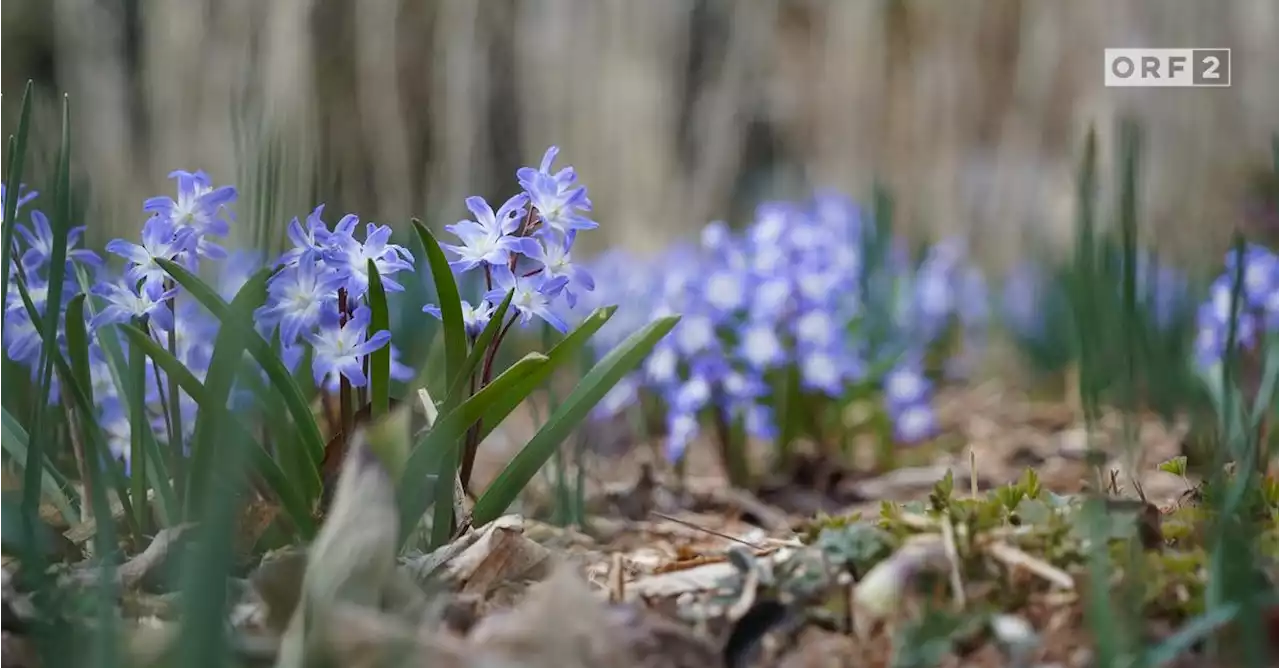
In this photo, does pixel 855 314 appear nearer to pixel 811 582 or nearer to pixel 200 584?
pixel 811 582

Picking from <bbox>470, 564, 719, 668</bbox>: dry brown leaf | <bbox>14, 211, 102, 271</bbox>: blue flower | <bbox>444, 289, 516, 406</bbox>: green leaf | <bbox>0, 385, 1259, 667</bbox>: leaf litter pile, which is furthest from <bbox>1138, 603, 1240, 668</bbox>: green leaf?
<bbox>14, 211, 102, 271</bbox>: blue flower

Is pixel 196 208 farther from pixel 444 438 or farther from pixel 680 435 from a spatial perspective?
pixel 680 435

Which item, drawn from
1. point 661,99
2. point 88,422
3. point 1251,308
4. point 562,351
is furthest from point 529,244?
point 661,99

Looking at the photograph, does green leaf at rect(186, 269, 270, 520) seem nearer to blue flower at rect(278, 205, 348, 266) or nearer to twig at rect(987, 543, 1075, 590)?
blue flower at rect(278, 205, 348, 266)

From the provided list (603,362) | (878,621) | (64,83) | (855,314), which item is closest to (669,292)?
(855,314)

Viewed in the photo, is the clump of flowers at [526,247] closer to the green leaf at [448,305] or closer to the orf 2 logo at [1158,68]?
the green leaf at [448,305]
